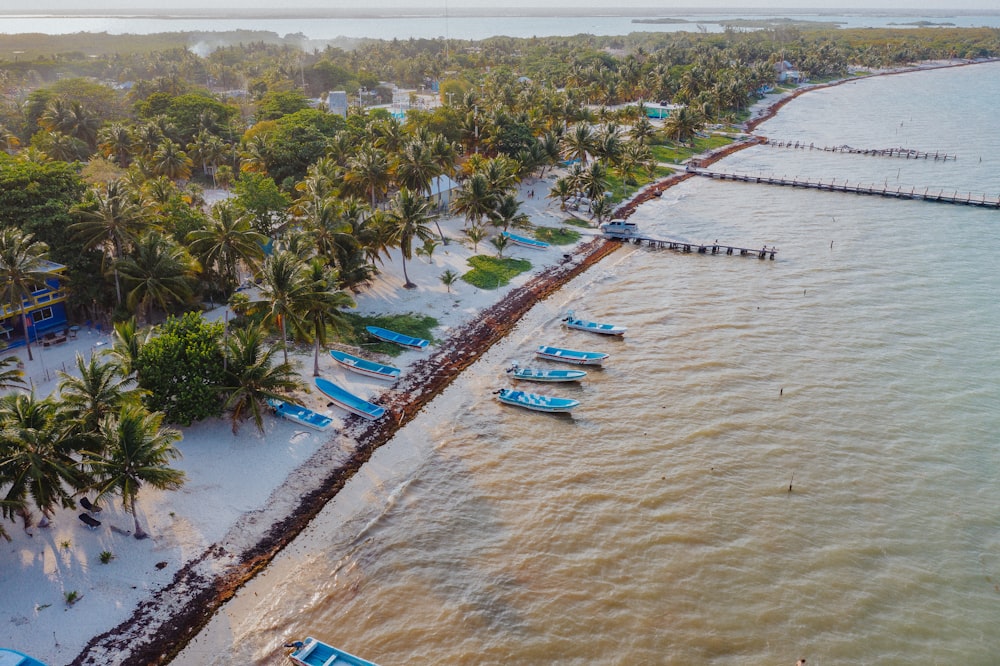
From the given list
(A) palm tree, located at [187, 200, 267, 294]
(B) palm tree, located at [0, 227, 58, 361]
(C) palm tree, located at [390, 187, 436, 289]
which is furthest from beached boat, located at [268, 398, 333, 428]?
(C) palm tree, located at [390, 187, 436, 289]

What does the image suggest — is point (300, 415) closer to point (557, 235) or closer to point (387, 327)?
point (387, 327)

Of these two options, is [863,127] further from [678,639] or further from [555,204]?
Answer: [678,639]

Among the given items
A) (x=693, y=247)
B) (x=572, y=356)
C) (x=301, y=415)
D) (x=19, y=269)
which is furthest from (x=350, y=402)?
(x=693, y=247)

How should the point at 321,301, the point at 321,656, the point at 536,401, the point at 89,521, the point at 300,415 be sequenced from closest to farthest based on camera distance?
the point at 321,656 < the point at 89,521 < the point at 300,415 < the point at 321,301 < the point at 536,401

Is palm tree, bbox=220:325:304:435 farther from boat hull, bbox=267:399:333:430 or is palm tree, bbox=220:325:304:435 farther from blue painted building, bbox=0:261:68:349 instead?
blue painted building, bbox=0:261:68:349

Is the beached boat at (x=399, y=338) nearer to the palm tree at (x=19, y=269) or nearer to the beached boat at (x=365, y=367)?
the beached boat at (x=365, y=367)
